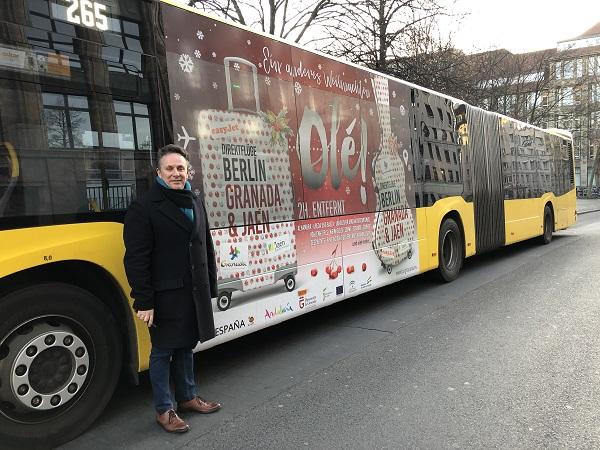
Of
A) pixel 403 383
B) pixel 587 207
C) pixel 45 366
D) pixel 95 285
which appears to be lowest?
pixel 587 207

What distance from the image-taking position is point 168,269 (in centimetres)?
313

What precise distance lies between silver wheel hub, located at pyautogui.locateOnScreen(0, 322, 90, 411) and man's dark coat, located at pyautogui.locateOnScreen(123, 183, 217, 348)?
1.50 feet

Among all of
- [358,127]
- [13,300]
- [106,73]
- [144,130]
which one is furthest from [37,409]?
[358,127]

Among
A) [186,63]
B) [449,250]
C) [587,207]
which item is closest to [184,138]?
[186,63]

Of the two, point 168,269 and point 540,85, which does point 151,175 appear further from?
point 540,85

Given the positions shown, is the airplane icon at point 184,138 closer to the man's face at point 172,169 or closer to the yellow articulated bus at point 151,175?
the yellow articulated bus at point 151,175

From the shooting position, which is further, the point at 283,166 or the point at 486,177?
the point at 486,177

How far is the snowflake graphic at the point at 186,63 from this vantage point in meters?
3.79

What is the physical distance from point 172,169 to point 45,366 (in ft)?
4.59

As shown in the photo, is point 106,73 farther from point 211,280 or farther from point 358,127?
point 358,127

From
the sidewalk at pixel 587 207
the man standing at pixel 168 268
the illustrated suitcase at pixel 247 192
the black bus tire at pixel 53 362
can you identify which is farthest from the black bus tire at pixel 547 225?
the sidewalk at pixel 587 207

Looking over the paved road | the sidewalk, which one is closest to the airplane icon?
the paved road

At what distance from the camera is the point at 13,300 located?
279 cm

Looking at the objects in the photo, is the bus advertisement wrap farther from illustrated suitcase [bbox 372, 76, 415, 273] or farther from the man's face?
the man's face
